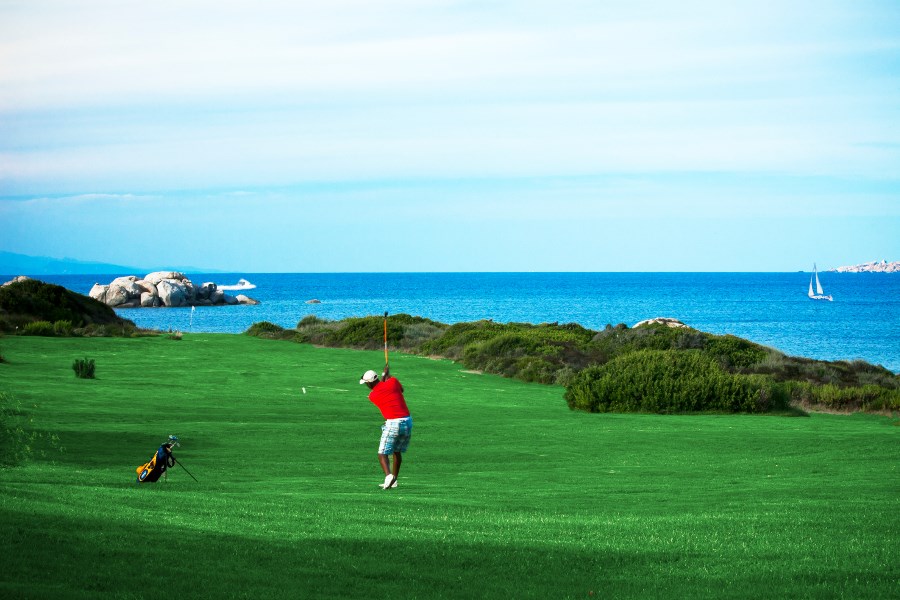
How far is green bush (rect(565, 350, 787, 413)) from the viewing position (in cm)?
3030

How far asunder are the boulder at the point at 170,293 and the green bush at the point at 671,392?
9981cm

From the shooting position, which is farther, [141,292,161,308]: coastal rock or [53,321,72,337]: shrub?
[141,292,161,308]: coastal rock

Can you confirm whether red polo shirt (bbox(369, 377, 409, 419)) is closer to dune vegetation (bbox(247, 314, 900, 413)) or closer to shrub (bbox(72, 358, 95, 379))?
dune vegetation (bbox(247, 314, 900, 413))

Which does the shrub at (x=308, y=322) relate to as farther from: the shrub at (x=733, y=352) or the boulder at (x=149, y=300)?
the boulder at (x=149, y=300)

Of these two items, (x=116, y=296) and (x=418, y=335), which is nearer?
(x=418, y=335)

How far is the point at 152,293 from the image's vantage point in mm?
122188

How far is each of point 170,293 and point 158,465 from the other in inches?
4427

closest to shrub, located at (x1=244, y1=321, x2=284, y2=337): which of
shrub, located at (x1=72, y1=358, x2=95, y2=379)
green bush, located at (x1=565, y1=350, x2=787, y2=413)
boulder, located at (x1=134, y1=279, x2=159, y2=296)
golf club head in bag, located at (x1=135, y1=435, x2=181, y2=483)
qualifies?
shrub, located at (x1=72, y1=358, x2=95, y2=379)

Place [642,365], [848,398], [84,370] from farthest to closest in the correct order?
[848,398] < [84,370] < [642,365]

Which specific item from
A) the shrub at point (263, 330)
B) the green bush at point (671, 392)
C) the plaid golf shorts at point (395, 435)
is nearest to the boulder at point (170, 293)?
the shrub at point (263, 330)

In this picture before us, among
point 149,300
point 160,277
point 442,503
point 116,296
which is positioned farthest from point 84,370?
point 160,277

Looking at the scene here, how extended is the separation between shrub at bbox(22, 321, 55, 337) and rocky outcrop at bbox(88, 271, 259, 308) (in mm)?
70920

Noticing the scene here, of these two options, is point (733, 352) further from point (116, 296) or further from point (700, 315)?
point (116, 296)

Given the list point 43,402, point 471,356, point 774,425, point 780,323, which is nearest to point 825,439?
point 774,425
